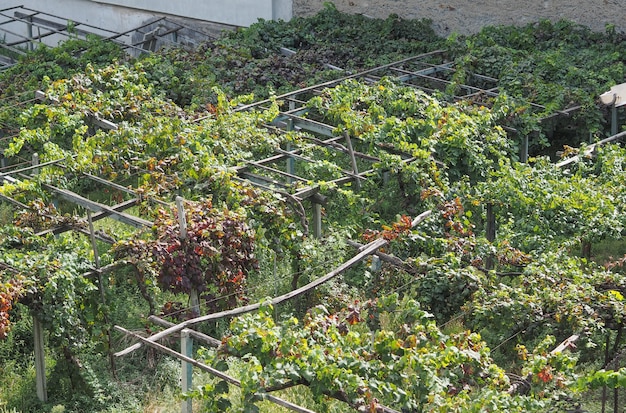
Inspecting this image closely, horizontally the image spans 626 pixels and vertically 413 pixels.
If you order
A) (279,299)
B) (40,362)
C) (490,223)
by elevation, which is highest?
(279,299)

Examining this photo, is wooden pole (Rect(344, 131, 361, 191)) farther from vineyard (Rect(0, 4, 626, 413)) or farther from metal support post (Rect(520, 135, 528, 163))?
metal support post (Rect(520, 135, 528, 163))

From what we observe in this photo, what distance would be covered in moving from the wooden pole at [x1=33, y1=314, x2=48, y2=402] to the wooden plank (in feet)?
4.09

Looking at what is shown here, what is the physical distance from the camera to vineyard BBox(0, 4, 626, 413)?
767 cm

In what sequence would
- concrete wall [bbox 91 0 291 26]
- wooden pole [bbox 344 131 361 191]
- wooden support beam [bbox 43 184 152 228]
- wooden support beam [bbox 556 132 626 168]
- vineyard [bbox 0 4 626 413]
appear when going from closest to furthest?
1. vineyard [bbox 0 4 626 413]
2. wooden support beam [bbox 43 184 152 228]
3. wooden pole [bbox 344 131 361 191]
4. wooden support beam [bbox 556 132 626 168]
5. concrete wall [bbox 91 0 291 26]

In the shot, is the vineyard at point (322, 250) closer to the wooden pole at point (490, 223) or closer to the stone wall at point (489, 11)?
the wooden pole at point (490, 223)

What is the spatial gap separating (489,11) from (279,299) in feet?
35.1

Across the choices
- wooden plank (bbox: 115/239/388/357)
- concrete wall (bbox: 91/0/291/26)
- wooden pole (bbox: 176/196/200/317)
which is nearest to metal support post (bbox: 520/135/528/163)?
wooden plank (bbox: 115/239/388/357)

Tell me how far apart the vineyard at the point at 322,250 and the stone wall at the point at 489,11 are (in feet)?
6.30

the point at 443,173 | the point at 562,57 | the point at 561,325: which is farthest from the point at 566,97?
the point at 561,325

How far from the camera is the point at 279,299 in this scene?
8.73 metres

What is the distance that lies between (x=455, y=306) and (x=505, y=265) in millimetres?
797

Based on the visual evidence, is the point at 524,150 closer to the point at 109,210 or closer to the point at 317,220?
the point at 317,220

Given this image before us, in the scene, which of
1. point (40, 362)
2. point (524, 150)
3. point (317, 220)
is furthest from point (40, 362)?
point (524, 150)

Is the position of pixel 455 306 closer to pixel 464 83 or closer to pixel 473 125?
pixel 473 125
